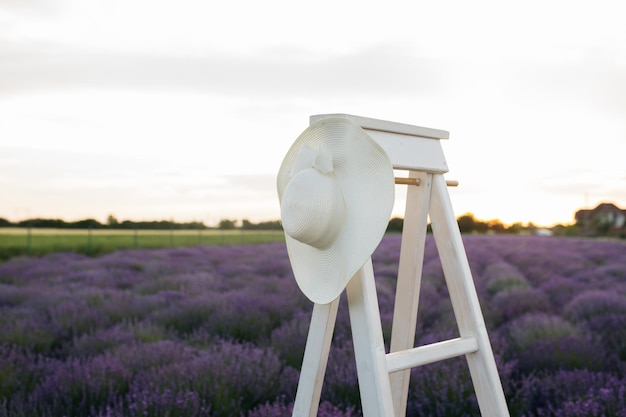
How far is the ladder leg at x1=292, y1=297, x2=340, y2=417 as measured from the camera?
6.41 feet

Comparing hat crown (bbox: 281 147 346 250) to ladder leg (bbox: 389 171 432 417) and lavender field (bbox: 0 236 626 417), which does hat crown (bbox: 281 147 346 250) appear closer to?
ladder leg (bbox: 389 171 432 417)

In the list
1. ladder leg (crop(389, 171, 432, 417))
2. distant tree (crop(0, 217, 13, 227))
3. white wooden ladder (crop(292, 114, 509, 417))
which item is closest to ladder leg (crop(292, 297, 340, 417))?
white wooden ladder (crop(292, 114, 509, 417))

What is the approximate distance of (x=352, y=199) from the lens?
6.12 ft

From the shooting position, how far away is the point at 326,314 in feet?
6.45

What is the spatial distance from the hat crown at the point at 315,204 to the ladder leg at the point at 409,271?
0.48 metres

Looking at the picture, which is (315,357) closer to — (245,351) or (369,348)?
(369,348)

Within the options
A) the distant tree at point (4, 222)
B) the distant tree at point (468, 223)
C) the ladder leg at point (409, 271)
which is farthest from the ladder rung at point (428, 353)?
the distant tree at point (468, 223)

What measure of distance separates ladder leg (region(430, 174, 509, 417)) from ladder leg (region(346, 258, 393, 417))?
500mm

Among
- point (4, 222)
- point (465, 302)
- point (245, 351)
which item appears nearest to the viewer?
point (465, 302)

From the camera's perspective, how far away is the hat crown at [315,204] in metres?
1.79

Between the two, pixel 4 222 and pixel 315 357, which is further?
pixel 4 222

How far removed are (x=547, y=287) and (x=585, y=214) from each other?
48.4 meters

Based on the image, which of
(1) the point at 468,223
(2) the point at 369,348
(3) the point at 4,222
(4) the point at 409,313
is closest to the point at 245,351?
(4) the point at 409,313

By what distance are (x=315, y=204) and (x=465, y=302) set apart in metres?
0.79
